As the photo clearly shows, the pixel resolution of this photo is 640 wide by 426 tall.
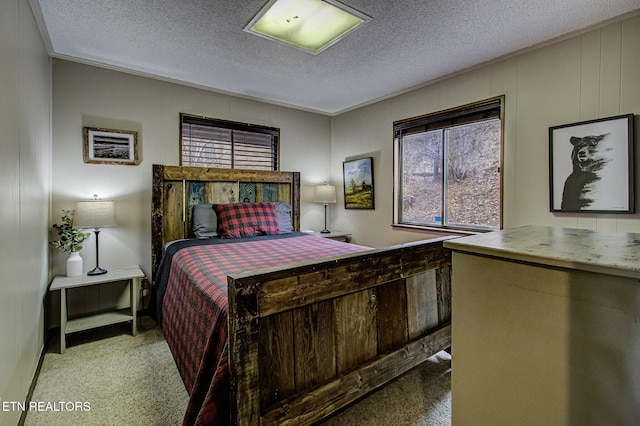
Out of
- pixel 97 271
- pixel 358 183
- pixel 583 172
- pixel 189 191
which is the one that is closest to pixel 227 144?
pixel 189 191

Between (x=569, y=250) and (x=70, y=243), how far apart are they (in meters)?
3.37

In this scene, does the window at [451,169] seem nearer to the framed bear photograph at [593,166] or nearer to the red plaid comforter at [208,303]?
the framed bear photograph at [593,166]

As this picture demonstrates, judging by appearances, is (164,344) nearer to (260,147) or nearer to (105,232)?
(105,232)

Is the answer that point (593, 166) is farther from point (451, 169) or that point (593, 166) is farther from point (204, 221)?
point (204, 221)

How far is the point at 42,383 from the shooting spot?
2.02 meters

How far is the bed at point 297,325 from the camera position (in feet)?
4.12

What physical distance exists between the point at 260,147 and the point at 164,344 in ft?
8.27

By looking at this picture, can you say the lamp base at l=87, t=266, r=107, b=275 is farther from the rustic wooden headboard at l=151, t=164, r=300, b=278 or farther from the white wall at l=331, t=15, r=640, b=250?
the white wall at l=331, t=15, r=640, b=250

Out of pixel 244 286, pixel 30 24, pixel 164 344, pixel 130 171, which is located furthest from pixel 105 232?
pixel 244 286

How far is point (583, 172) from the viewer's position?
2.33 m

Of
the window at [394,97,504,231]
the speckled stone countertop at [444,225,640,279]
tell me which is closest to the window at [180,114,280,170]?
the window at [394,97,504,231]

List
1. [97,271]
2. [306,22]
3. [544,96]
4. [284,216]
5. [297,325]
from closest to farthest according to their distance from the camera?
1. [297,325]
2. [306,22]
3. [544,96]
4. [97,271]
5. [284,216]

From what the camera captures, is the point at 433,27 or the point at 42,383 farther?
the point at 433,27

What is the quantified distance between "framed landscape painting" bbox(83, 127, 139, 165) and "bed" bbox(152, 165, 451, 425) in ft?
4.43
